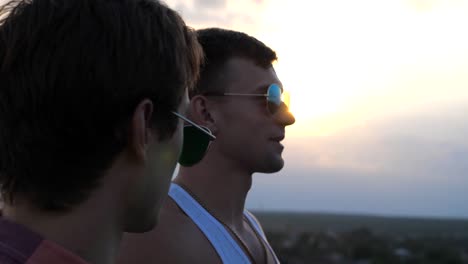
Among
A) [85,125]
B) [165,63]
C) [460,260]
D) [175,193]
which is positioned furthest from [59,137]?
[460,260]

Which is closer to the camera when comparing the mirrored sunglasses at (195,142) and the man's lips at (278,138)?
the mirrored sunglasses at (195,142)

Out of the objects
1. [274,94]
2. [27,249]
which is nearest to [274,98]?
[274,94]

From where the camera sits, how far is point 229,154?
2.96 m

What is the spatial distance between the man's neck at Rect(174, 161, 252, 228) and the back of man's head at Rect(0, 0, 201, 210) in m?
1.43

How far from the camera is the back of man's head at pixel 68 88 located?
1406mm

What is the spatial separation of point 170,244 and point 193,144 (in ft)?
2.19

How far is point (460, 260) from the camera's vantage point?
66.8 feet

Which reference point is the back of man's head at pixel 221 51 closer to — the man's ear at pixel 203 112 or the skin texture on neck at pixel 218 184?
the man's ear at pixel 203 112

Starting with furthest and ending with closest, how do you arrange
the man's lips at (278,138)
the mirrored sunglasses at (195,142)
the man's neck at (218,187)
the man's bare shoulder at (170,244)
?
the man's lips at (278,138), the man's neck at (218,187), the man's bare shoulder at (170,244), the mirrored sunglasses at (195,142)

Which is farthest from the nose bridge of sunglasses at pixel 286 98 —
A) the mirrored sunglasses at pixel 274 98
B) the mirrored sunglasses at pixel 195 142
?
the mirrored sunglasses at pixel 195 142

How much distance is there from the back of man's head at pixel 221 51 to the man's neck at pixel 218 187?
371mm

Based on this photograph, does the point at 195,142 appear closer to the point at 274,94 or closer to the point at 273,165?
the point at 273,165

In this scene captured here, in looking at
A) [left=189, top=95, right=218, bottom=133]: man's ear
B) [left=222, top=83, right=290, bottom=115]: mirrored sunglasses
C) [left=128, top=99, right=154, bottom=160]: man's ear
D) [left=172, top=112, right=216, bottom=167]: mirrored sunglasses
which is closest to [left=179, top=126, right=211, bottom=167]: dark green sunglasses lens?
[left=172, top=112, right=216, bottom=167]: mirrored sunglasses

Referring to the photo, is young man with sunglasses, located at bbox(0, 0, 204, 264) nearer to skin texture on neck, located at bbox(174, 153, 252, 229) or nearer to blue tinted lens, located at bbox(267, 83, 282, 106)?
skin texture on neck, located at bbox(174, 153, 252, 229)
